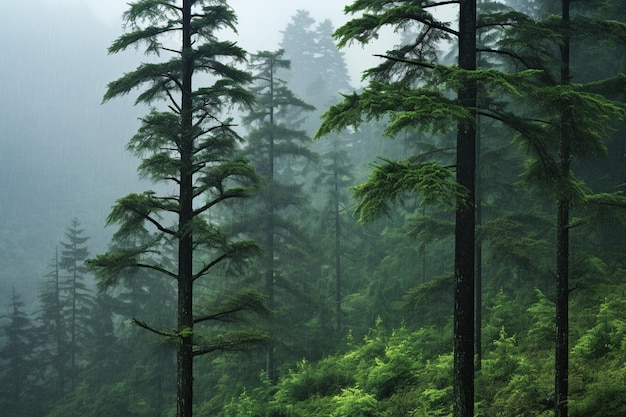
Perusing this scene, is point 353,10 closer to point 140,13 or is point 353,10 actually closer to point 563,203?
point 140,13

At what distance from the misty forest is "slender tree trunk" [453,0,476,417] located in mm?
33

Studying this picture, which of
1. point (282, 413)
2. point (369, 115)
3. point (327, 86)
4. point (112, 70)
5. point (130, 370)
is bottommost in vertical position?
point (130, 370)

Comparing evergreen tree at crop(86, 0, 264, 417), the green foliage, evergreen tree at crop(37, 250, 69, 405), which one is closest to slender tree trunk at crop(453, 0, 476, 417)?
the green foliage

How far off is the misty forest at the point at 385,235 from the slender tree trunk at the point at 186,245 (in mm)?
54

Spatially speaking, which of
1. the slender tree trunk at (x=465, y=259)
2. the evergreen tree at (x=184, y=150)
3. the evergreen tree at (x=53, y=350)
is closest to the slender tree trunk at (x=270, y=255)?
the evergreen tree at (x=184, y=150)

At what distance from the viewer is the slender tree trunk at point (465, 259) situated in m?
6.96

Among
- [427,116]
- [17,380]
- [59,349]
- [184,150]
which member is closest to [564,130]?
[427,116]

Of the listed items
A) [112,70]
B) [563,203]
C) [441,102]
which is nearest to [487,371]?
[563,203]

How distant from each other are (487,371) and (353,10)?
11.9 meters

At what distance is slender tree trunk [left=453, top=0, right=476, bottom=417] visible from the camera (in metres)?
6.96

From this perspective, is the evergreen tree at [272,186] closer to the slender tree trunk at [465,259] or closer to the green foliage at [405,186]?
the slender tree trunk at [465,259]

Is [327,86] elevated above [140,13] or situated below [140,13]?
above

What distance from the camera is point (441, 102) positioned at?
20.0ft

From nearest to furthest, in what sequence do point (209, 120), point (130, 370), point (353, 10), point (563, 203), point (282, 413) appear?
point (353, 10), point (563, 203), point (209, 120), point (282, 413), point (130, 370)
